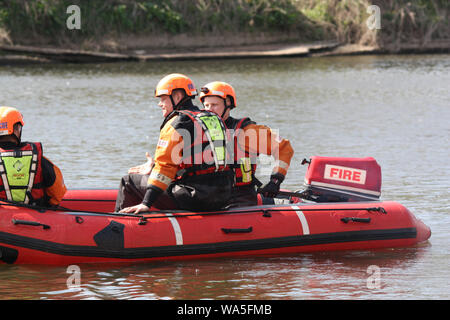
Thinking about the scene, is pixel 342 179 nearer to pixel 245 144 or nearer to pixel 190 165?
A: pixel 245 144

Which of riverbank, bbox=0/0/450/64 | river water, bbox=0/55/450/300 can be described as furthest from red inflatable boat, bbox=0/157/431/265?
riverbank, bbox=0/0/450/64

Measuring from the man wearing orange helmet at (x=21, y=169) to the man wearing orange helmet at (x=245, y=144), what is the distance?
1420mm

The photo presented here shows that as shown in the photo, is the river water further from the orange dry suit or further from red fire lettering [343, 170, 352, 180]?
red fire lettering [343, 170, 352, 180]

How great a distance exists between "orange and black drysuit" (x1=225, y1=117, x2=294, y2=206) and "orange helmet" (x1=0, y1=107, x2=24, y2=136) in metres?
1.75

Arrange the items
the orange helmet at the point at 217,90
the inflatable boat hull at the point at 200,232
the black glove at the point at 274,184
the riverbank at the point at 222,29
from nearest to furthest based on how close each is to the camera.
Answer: the inflatable boat hull at the point at 200,232 < the orange helmet at the point at 217,90 < the black glove at the point at 274,184 < the riverbank at the point at 222,29

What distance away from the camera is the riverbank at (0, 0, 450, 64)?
35594 millimetres

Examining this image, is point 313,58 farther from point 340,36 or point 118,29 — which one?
point 118,29

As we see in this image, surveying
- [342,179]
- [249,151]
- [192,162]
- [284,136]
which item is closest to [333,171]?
[342,179]

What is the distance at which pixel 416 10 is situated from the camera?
3841cm

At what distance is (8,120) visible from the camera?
6.40 metres

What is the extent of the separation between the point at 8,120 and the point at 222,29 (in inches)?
1257

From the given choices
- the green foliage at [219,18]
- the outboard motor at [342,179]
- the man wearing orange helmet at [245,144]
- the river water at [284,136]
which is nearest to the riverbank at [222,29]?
the green foliage at [219,18]

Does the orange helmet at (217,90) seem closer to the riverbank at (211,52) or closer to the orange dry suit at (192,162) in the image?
the orange dry suit at (192,162)

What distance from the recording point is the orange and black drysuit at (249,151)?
7.05 m
